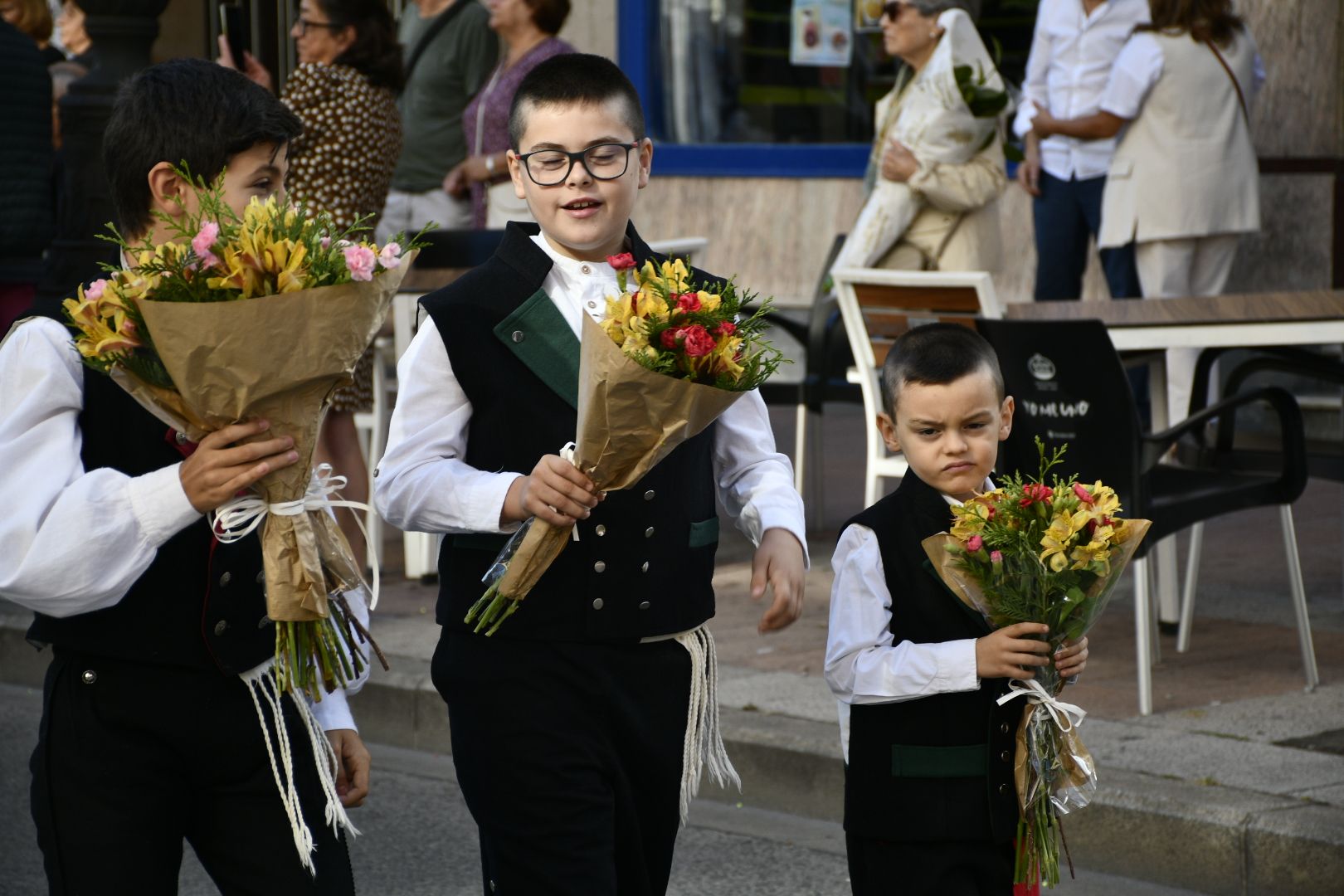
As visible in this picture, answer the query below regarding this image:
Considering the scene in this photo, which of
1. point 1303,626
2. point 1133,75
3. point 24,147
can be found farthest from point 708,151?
point 1303,626

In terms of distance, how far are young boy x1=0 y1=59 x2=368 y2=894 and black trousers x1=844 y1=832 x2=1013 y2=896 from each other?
964 millimetres

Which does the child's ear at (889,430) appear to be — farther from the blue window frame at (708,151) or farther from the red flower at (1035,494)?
the blue window frame at (708,151)

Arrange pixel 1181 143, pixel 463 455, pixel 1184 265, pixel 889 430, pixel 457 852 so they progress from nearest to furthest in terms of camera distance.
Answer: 1. pixel 463 455
2. pixel 889 430
3. pixel 457 852
4. pixel 1181 143
5. pixel 1184 265

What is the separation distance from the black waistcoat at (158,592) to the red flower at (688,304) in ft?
2.48

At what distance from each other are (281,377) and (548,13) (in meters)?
6.61

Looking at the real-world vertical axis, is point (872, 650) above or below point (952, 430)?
below

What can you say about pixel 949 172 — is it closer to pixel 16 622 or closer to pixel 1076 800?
pixel 16 622

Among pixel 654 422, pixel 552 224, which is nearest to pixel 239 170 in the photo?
pixel 552 224

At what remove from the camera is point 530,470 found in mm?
3301

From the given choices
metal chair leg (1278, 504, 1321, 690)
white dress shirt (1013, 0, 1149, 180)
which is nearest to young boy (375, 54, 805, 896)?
metal chair leg (1278, 504, 1321, 690)

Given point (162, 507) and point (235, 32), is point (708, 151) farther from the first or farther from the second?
point (162, 507)

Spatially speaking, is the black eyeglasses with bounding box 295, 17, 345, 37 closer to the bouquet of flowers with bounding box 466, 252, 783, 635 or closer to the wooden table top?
the wooden table top

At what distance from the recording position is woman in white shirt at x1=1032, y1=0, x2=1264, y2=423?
8.61 m

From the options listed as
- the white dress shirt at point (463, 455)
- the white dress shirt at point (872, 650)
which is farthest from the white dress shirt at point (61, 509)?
the white dress shirt at point (872, 650)
